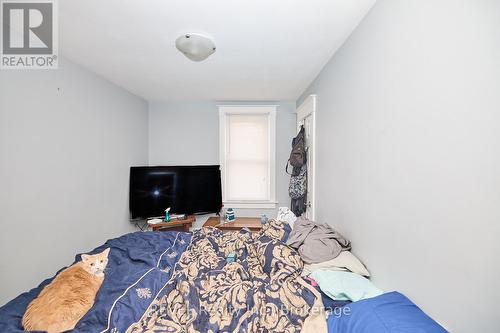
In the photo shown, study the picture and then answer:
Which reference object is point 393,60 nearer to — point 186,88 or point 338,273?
point 338,273

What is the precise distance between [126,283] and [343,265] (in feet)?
Answer: 4.52

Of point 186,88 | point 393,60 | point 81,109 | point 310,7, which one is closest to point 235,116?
point 186,88

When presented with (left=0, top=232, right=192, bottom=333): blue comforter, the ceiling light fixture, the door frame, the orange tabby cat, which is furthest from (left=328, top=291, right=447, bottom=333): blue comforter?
the ceiling light fixture

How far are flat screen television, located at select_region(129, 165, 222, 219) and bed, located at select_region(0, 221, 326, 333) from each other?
121 centimetres

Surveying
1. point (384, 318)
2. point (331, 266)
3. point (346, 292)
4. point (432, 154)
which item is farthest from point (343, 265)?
point (432, 154)

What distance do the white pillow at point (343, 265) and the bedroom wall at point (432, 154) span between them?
0.07 m

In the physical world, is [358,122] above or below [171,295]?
above

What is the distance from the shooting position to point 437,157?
0.79 m

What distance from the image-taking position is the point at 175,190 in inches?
120

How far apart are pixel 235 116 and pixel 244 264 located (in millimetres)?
2400

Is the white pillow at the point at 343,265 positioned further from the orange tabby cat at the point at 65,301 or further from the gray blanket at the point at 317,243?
the orange tabby cat at the point at 65,301

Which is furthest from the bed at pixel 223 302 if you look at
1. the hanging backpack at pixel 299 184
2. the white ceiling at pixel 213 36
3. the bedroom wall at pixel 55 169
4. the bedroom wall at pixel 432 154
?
the white ceiling at pixel 213 36

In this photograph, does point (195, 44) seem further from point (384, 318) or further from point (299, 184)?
point (384, 318)

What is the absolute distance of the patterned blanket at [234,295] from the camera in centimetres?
98
